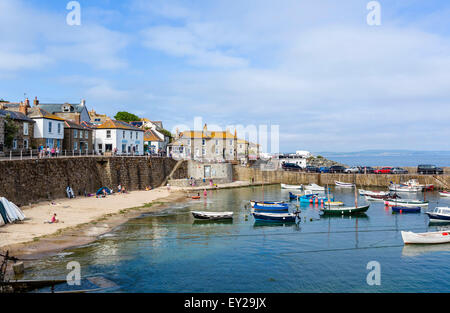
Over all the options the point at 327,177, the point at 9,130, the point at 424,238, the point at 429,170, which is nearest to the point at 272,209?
the point at 424,238

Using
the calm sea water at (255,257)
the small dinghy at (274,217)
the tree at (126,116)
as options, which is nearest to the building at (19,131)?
the calm sea water at (255,257)

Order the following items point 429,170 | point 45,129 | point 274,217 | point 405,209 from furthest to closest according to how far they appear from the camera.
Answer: point 429,170, point 45,129, point 405,209, point 274,217

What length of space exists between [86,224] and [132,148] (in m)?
39.5

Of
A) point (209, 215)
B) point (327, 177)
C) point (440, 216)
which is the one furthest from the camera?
point (327, 177)

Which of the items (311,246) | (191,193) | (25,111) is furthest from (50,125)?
(311,246)

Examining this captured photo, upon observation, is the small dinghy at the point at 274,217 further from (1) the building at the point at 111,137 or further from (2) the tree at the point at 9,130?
(1) the building at the point at 111,137

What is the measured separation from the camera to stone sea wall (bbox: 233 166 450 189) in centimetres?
7462

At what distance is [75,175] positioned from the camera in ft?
171

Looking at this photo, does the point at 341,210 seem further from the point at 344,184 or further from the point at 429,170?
the point at 429,170

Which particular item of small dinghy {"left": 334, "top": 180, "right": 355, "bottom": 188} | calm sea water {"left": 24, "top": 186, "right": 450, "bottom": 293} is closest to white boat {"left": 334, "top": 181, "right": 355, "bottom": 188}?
small dinghy {"left": 334, "top": 180, "right": 355, "bottom": 188}

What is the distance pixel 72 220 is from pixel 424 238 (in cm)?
3531

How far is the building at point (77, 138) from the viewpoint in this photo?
2496 inches

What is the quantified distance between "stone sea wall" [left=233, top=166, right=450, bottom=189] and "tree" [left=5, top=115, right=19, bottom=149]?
171 feet

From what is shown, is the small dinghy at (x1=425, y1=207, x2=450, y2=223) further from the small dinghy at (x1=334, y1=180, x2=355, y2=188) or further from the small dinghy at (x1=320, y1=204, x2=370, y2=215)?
the small dinghy at (x1=334, y1=180, x2=355, y2=188)
